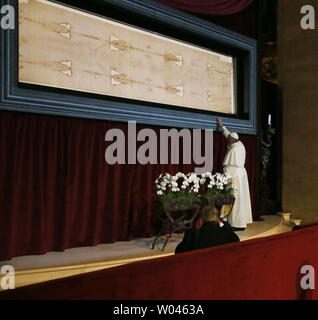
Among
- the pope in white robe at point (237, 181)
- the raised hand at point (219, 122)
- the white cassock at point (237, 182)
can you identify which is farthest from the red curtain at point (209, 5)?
the white cassock at point (237, 182)

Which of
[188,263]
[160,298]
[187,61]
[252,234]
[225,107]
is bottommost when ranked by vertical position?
[252,234]

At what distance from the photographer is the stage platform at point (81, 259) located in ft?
13.2

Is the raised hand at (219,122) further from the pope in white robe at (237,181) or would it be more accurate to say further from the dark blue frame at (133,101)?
the pope in white robe at (237,181)

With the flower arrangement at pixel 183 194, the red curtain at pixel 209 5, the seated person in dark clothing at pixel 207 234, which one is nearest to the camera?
the seated person in dark clothing at pixel 207 234

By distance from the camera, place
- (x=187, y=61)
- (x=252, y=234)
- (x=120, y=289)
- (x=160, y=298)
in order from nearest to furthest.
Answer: (x=120, y=289) → (x=160, y=298) → (x=252, y=234) → (x=187, y=61)

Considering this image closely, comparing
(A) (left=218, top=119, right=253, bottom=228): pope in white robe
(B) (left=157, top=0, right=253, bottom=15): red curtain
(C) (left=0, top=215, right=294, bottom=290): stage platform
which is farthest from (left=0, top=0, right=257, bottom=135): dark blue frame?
(C) (left=0, top=215, right=294, bottom=290): stage platform

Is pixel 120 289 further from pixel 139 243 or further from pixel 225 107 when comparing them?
pixel 225 107

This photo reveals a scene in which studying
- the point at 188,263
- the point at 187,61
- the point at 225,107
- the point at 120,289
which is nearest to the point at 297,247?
the point at 188,263

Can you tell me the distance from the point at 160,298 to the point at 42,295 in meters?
0.67

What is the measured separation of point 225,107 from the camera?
7691mm

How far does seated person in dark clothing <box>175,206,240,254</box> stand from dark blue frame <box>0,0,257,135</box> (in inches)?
102

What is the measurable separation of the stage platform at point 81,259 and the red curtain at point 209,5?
348 centimetres

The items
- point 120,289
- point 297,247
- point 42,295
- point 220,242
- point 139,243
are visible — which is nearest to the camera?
point 42,295

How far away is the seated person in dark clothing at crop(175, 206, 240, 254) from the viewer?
9.82ft
